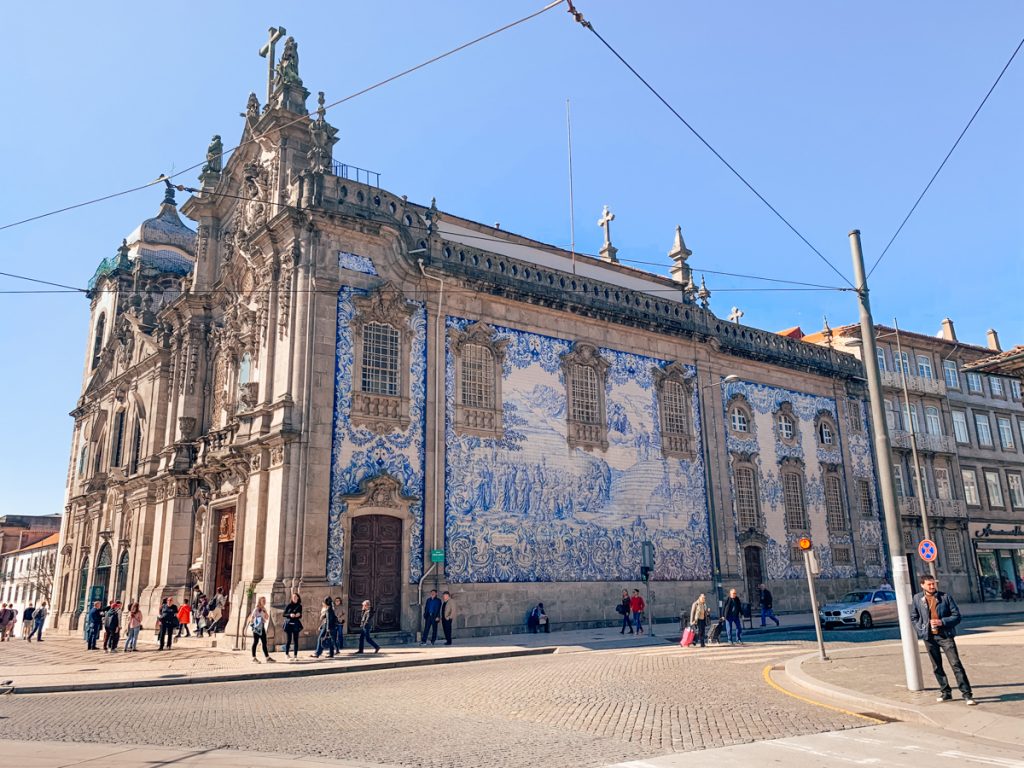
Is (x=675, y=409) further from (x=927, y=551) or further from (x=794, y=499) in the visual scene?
(x=927, y=551)

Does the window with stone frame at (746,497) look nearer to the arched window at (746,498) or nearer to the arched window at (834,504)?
the arched window at (746,498)

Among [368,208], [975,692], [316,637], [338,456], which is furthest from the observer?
[368,208]

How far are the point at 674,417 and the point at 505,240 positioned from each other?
9.66 meters

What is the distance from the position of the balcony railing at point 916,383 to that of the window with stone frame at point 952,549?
7.48 metres

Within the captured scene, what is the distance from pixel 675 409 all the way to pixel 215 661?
19471mm

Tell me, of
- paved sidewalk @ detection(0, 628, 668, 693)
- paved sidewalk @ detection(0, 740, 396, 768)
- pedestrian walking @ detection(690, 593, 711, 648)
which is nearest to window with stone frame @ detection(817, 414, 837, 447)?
paved sidewalk @ detection(0, 628, 668, 693)

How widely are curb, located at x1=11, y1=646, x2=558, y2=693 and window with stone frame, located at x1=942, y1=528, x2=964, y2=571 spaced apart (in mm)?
29894

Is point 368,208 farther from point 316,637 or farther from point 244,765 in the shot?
point 244,765

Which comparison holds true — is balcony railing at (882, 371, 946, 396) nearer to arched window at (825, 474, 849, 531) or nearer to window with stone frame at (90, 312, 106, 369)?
arched window at (825, 474, 849, 531)

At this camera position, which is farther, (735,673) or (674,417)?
(674,417)

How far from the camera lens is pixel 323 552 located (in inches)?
872

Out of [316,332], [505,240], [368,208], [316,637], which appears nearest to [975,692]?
[316,637]

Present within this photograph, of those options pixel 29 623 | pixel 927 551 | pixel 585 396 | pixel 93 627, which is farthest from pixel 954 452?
pixel 29 623

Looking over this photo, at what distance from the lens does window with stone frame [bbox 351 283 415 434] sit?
23969mm
